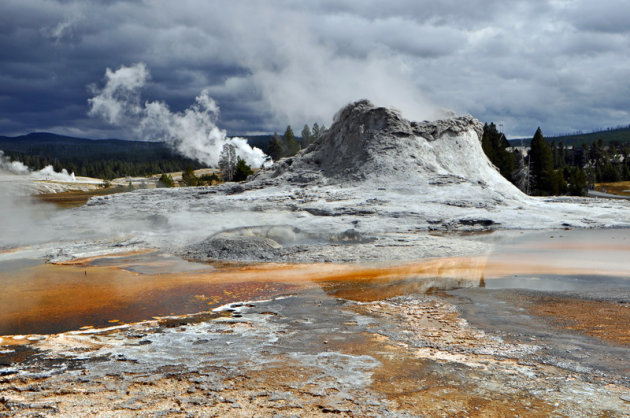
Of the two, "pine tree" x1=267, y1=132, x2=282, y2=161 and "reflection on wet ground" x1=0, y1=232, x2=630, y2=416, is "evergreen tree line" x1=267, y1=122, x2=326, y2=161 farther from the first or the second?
"reflection on wet ground" x1=0, y1=232, x2=630, y2=416

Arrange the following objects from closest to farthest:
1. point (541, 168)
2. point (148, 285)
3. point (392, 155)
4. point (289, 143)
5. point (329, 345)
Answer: point (329, 345), point (148, 285), point (392, 155), point (541, 168), point (289, 143)

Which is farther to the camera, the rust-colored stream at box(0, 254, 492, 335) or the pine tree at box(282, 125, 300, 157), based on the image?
the pine tree at box(282, 125, 300, 157)

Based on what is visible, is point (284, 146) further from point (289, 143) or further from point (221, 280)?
point (221, 280)

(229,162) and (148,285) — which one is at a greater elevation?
(229,162)

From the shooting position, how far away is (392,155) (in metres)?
26.4

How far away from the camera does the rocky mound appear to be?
25.6 m

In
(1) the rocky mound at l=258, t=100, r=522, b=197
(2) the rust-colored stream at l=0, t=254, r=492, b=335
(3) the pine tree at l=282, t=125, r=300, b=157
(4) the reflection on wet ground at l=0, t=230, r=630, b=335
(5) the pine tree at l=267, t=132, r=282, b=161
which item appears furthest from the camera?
(3) the pine tree at l=282, t=125, r=300, b=157

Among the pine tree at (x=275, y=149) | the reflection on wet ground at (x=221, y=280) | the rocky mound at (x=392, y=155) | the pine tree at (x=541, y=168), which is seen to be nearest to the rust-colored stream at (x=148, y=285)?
the reflection on wet ground at (x=221, y=280)

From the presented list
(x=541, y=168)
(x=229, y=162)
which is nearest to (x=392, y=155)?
(x=541, y=168)

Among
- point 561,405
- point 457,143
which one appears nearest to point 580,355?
point 561,405

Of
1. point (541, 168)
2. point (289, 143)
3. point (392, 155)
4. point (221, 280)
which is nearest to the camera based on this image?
point (221, 280)

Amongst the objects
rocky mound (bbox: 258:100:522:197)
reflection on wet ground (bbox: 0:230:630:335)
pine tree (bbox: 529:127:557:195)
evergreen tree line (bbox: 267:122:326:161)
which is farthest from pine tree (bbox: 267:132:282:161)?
reflection on wet ground (bbox: 0:230:630:335)

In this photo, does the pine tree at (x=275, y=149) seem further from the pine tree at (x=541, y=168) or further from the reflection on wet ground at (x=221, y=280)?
the reflection on wet ground at (x=221, y=280)

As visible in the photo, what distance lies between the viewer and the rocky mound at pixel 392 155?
2558 centimetres
